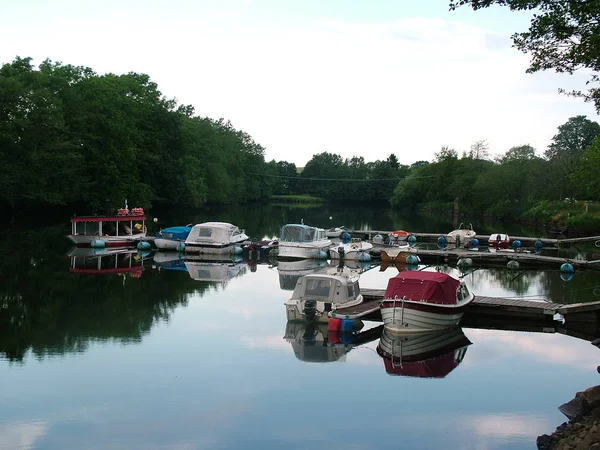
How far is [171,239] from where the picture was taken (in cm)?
4866

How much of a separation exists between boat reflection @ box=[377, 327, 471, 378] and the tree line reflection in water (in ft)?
0.36

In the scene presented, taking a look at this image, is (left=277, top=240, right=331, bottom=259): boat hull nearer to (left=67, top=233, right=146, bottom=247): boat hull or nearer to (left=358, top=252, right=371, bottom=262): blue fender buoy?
(left=358, top=252, right=371, bottom=262): blue fender buoy

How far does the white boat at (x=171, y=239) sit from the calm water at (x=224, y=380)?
17304 millimetres

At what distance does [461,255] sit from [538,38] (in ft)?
77.3

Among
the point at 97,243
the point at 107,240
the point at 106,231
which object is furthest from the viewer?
the point at 106,231

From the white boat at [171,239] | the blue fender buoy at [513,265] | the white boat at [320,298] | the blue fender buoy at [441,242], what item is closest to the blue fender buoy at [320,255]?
the white boat at [171,239]

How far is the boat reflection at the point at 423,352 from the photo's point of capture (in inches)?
Answer: 743

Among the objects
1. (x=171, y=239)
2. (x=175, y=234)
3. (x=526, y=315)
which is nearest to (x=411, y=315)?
(x=526, y=315)

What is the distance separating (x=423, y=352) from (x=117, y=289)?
1636cm

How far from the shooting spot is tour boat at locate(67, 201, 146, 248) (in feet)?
159

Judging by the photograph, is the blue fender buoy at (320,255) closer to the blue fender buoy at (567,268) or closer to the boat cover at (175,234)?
the boat cover at (175,234)

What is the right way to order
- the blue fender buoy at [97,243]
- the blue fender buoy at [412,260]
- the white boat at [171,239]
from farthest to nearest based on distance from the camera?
the white boat at [171,239], the blue fender buoy at [97,243], the blue fender buoy at [412,260]

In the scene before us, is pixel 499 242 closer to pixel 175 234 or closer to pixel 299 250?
pixel 299 250

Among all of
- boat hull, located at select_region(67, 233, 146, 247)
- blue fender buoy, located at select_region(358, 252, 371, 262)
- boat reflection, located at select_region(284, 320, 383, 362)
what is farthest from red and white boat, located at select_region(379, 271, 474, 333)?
boat hull, located at select_region(67, 233, 146, 247)
